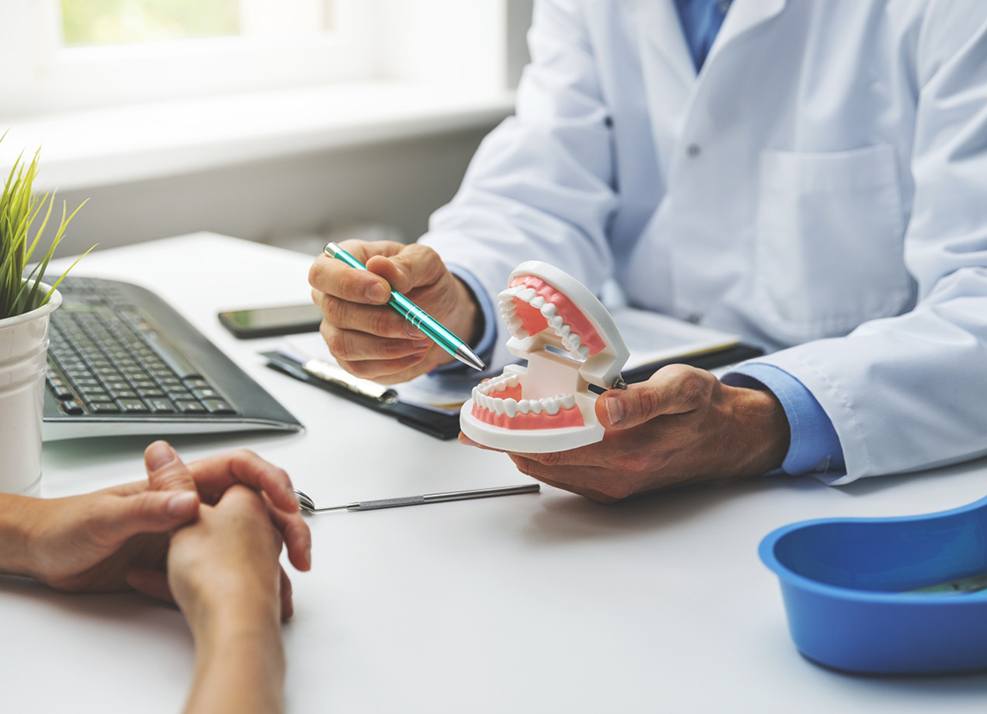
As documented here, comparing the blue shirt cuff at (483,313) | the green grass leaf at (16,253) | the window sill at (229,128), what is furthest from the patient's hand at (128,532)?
the window sill at (229,128)

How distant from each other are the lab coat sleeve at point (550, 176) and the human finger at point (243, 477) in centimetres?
62

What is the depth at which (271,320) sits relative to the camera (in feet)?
4.47

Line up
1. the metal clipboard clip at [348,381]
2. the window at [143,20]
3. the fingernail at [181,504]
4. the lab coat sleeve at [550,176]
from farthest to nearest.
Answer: the window at [143,20] < the lab coat sleeve at [550,176] < the metal clipboard clip at [348,381] < the fingernail at [181,504]

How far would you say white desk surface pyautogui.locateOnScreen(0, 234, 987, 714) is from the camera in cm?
65

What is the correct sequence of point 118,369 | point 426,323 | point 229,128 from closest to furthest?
Result: 1. point 426,323
2. point 118,369
3. point 229,128

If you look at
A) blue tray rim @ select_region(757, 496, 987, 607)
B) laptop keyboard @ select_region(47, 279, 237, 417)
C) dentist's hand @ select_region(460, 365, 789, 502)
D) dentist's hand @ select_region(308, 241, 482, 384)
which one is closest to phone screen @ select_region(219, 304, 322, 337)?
laptop keyboard @ select_region(47, 279, 237, 417)

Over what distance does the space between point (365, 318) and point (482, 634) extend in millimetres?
393

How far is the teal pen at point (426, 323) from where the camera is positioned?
0.94 metres

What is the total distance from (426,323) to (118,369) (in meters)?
0.32

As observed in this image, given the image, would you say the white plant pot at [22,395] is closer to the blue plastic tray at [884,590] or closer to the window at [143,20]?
the blue plastic tray at [884,590]

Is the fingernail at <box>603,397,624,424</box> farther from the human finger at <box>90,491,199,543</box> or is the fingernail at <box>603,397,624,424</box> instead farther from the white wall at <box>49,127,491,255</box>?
the white wall at <box>49,127,491,255</box>

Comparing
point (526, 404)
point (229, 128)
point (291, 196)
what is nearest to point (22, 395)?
point (526, 404)

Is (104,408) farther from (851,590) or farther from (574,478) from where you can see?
(851,590)

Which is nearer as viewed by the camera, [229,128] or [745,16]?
[745,16]
